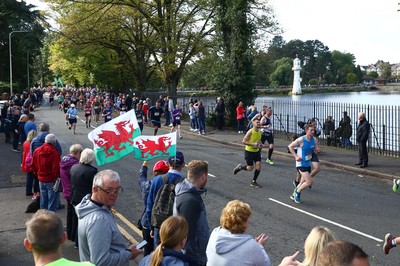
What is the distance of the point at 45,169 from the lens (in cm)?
898

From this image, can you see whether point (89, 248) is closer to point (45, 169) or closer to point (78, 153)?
point (78, 153)

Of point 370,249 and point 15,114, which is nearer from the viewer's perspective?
point 370,249

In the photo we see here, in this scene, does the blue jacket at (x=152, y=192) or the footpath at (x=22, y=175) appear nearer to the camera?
the blue jacket at (x=152, y=192)

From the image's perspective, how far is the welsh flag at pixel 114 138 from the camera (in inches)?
290

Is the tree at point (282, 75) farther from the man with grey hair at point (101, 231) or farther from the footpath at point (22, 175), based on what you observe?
the man with grey hair at point (101, 231)

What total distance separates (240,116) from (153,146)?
62.0 feet

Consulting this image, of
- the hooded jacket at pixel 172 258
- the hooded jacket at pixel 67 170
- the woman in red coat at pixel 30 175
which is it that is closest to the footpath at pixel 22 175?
the woman in red coat at pixel 30 175

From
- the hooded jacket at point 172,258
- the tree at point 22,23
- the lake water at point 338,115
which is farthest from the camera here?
the tree at point 22,23

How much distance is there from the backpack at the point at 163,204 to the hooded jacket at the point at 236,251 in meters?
1.40

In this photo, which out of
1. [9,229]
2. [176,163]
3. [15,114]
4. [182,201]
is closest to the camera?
[182,201]

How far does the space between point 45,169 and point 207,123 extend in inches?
838

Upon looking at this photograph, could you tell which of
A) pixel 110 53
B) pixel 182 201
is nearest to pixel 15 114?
pixel 182 201

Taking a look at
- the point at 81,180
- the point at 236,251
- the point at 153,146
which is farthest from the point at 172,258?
the point at 153,146

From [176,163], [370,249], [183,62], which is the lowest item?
[370,249]
